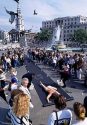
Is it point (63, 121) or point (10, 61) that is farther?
point (10, 61)

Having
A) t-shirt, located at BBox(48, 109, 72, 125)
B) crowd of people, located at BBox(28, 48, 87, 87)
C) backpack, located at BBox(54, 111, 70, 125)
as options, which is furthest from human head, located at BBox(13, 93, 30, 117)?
crowd of people, located at BBox(28, 48, 87, 87)

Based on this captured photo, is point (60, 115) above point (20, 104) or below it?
below

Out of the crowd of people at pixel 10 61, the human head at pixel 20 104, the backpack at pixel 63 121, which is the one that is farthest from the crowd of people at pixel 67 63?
the backpack at pixel 63 121

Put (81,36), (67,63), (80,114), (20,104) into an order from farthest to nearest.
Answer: (81,36) < (67,63) < (20,104) < (80,114)

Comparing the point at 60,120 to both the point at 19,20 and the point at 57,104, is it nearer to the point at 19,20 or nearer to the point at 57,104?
the point at 57,104

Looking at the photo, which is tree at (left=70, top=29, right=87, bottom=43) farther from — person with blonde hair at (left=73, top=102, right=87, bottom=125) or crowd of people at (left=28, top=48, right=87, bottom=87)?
person with blonde hair at (left=73, top=102, right=87, bottom=125)

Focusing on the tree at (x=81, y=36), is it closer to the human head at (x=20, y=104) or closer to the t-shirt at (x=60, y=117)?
the human head at (x=20, y=104)

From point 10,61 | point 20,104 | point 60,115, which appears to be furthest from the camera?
point 10,61

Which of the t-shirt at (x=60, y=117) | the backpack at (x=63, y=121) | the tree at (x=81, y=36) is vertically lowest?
the tree at (x=81, y=36)

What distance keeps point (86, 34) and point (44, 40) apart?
28.1 metres

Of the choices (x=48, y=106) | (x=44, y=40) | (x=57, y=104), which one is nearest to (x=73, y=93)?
(x=48, y=106)

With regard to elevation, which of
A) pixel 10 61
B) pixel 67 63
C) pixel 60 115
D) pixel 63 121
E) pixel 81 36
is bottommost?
pixel 81 36

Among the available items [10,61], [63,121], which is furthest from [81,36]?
[63,121]

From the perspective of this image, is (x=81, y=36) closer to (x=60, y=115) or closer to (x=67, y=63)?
(x=67, y=63)
